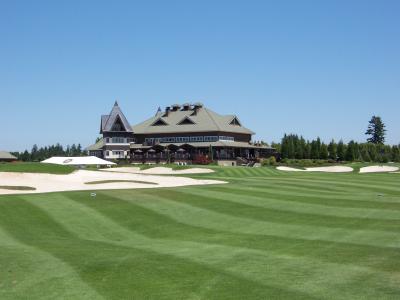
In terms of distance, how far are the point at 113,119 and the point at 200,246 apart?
300 ft

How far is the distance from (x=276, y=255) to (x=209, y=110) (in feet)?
298

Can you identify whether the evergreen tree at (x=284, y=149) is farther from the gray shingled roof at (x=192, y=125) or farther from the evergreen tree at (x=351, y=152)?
the evergreen tree at (x=351, y=152)

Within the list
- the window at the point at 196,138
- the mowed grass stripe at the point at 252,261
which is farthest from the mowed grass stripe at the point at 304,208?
the window at the point at 196,138

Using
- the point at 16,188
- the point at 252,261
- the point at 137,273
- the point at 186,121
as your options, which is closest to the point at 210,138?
the point at 186,121

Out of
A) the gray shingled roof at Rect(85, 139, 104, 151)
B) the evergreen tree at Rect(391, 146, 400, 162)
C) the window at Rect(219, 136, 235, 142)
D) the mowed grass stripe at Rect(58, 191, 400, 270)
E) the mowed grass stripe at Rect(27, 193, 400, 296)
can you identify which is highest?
the window at Rect(219, 136, 235, 142)

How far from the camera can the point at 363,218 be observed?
19359 millimetres

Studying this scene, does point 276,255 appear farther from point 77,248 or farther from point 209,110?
point 209,110

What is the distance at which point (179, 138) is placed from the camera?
3927 inches

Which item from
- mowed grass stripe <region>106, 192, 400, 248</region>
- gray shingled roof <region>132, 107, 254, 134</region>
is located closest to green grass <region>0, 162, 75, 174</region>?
mowed grass stripe <region>106, 192, 400, 248</region>

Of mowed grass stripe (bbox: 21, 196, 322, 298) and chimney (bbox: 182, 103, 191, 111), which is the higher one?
chimney (bbox: 182, 103, 191, 111)

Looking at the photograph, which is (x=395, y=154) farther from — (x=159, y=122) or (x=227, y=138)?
(x=159, y=122)

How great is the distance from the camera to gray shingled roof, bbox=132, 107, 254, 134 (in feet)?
318

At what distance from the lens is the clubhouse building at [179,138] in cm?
9294

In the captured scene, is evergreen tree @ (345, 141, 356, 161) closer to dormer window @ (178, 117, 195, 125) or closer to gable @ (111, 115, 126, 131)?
dormer window @ (178, 117, 195, 125)
